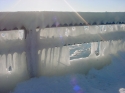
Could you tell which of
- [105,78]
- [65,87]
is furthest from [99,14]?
[65,87]

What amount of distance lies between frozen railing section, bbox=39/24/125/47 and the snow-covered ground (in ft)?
3.25

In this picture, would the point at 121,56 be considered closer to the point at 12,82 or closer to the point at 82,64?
the point at 82,64

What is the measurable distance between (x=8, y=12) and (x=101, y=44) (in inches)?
131

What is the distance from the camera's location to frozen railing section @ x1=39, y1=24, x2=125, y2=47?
15.3ft

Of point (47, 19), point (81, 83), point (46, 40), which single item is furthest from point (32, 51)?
point (81, 83)

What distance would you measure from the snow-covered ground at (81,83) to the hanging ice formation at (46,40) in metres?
0.23

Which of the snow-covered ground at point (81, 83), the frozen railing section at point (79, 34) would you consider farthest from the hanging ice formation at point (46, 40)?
the snow-covered ground at point (81, 83)

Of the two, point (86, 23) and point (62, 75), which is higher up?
point (86, 23)

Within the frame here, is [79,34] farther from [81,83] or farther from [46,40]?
[81,83]

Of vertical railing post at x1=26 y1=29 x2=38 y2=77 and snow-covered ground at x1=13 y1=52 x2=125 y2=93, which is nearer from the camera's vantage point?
snow-covered ground at x1=13 y1=52 x2=125 y2=93

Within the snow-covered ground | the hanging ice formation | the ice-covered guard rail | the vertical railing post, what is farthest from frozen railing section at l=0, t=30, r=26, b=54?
the snow-covered ground

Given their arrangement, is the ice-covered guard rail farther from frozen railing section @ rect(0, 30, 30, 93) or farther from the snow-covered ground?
the snow-covered ground

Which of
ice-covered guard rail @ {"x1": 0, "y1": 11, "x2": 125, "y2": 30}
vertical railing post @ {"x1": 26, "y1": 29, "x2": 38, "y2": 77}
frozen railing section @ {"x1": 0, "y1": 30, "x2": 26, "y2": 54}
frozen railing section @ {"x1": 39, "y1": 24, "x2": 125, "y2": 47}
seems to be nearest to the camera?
ice-covered guard rail @ {"x1": 0, "y1": 11, "x2": 125, "y2": 30}

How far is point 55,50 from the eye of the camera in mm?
4781
